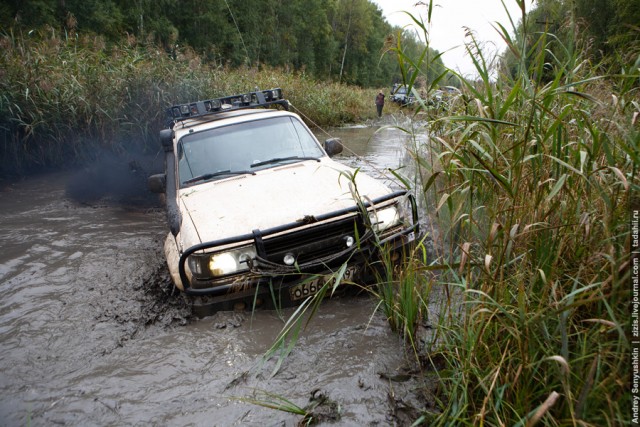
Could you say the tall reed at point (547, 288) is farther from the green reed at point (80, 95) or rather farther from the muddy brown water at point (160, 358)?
the green reed at point (80, 95)

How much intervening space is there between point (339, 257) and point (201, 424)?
4.36 ft

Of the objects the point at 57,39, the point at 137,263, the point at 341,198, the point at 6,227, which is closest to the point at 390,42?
the point at 341,198

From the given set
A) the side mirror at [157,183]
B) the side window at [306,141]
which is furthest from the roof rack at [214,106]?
the side mirror at [157,183]

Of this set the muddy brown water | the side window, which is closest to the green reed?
the muddy brown water

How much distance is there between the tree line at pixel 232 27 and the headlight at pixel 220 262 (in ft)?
5.19

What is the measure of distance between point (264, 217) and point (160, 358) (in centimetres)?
117

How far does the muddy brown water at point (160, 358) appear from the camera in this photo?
239 centimetres

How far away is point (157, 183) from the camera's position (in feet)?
A: 13.7

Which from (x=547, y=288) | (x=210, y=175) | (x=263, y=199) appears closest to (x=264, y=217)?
(x=263, y=199)

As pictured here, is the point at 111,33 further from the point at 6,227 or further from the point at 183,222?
the point at 183,222

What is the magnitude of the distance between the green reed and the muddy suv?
16.4 feet

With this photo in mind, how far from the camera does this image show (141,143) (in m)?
9.00

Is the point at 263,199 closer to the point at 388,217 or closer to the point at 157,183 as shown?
the point at 388,217

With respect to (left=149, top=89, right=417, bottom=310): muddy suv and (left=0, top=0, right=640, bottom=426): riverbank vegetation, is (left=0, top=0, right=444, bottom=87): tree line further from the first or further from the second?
(left=149, top=89, right=417, bottom=310): muddy suv
